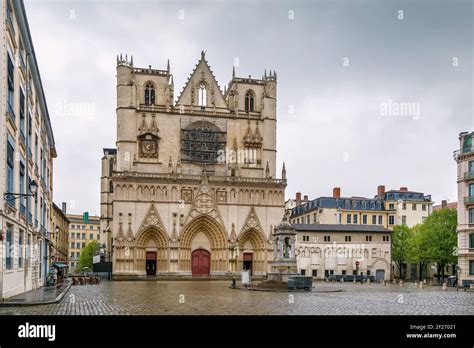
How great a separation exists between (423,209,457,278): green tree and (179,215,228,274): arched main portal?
2459cm

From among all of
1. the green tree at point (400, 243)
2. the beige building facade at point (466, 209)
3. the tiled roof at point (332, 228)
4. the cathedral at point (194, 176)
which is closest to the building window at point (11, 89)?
the cathedral at point (194, 176)

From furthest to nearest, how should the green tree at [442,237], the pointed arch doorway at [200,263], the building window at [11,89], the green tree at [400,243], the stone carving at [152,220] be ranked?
1. the green tree at [400,243]
2. the pointed arch doorway at [200,263]
3. the stone carving at [152,220]
4. the green tree at [442,237]
5. the building window at [11,89]

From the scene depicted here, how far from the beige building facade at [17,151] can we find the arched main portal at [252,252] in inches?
1358

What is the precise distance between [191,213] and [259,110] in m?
16.8

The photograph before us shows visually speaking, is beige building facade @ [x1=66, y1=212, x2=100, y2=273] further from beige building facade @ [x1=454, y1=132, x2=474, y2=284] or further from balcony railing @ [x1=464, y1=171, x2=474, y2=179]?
balcony railing @ [x1=464, y1=171, x2=474, y2=179]

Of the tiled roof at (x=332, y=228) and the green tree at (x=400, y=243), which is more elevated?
the tiled roof at (x=332, y=228)

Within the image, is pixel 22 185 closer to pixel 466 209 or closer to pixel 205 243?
pixel 205 243

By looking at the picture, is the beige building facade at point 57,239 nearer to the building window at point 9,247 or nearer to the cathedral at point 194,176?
the cathedral at point 194,176

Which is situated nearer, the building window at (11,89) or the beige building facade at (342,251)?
the building window at (11,89)

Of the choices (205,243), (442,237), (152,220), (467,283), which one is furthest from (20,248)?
(442,237)

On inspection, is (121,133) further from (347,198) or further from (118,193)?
(347,198)

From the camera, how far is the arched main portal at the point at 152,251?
70438 millimetres

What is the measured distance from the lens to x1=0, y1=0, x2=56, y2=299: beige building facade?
2681 cm

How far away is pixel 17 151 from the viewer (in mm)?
31453
